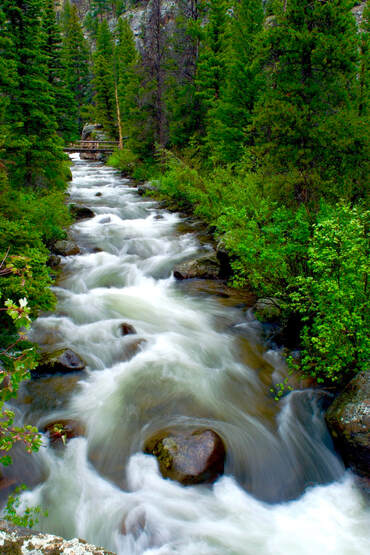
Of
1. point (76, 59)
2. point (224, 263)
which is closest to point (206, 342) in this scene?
point (224, 263)

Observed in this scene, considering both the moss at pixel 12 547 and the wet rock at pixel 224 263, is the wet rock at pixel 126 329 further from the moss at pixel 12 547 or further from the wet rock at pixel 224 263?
the moss at pixel 12 547

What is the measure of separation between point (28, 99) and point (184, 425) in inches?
475

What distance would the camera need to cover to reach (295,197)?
9.77m

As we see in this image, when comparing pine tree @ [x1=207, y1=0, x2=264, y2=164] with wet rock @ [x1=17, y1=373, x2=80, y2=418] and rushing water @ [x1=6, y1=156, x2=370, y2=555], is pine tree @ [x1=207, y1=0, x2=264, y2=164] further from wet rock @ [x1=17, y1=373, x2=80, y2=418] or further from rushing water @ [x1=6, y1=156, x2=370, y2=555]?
wet rock @ [x1=17, y1=373, x2=80, y2=418]

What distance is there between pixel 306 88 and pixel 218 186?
225 inches

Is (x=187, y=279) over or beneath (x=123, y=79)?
beneath

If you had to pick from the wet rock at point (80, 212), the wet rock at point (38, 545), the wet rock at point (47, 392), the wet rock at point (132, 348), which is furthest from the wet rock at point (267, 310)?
the wet rock at point (80, 212)

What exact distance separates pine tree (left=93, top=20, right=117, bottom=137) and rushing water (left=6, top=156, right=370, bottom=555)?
39.1 meters

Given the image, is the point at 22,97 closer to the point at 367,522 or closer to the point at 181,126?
the point at 181,126

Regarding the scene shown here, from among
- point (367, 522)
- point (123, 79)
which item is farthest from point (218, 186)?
point (123, 79)

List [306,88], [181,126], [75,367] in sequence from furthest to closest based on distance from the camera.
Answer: [181,126], [306,88], [75,367]

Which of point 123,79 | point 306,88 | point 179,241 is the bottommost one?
point 179,241

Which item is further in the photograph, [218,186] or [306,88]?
[218,186]

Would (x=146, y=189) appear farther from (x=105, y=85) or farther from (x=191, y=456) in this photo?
(x=105, y=85)
